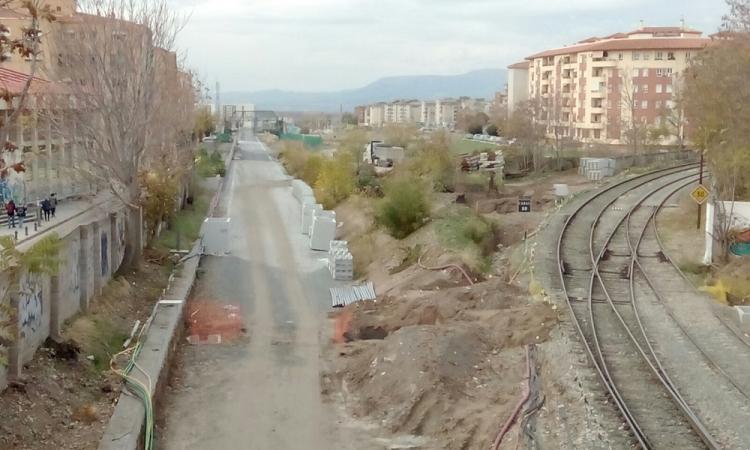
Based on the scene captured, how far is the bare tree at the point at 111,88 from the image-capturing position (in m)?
21.1

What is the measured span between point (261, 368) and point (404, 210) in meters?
13.4

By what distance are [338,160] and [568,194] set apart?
11.9 metres

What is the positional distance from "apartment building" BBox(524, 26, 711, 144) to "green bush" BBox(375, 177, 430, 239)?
1861 inches

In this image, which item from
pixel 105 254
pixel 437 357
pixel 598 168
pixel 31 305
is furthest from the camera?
pixel 598 168

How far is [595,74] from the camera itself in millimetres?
90562

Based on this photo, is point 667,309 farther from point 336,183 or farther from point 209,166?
point 209,166

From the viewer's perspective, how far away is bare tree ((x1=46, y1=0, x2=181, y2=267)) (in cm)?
2111

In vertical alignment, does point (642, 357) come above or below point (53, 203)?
below

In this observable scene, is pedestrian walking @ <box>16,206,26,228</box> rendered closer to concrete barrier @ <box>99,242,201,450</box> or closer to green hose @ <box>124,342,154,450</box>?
concrete barrier @ <box>99,242,201,450</box>

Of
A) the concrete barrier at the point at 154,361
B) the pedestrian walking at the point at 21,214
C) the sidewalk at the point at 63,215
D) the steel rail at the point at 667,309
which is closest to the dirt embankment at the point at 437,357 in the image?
the steel rail at the point at 667,309

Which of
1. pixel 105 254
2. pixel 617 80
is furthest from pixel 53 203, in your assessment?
pixel 617 80

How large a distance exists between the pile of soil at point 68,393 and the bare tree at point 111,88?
477 centimetres

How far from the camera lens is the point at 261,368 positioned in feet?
55.1

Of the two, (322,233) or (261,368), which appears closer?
(261,368)
